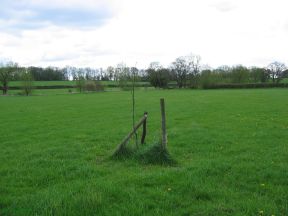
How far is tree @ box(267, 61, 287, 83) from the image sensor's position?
354 feet

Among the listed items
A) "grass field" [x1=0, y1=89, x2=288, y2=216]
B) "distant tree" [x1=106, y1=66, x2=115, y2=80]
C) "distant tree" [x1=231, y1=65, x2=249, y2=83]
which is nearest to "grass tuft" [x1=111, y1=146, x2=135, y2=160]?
"grass field" [x1=0, y1=89, x2=288, y2=216]

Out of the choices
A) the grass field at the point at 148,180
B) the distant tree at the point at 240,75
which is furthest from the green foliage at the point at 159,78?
the grass field at the point at 148,180

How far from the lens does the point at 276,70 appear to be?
10938cm

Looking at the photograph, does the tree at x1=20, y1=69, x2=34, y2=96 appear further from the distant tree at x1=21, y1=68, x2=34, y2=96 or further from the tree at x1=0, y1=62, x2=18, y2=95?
the tree at x1=0, y1=62, x2=18, y2=95

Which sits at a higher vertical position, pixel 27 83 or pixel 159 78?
pixel 159 78

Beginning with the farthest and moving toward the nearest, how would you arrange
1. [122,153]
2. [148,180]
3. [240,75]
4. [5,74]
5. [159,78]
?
[159,78], [240,75], [5,74], [122,153], [148,180]

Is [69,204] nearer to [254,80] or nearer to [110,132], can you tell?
[110,132]

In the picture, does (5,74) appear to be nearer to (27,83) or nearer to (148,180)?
(27,83)

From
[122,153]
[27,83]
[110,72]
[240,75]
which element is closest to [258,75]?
[240,75]

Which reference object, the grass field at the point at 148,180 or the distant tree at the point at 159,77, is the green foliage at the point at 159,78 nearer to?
the distant tree at the point at 159,77

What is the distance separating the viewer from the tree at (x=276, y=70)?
10800cm

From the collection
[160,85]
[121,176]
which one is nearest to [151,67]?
[160,85]

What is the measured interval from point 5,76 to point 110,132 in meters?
81.4

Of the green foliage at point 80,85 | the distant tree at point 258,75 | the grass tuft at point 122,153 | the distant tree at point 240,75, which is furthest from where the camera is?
the distant tree at point 258,75
